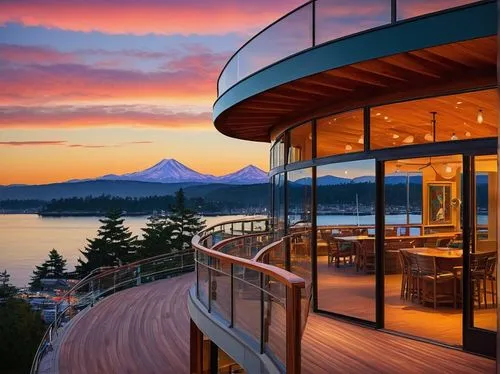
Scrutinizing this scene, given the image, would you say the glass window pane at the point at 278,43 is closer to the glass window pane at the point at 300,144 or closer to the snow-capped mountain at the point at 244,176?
the glass window pane at the point at 300,144

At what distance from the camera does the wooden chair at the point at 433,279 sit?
8.27m


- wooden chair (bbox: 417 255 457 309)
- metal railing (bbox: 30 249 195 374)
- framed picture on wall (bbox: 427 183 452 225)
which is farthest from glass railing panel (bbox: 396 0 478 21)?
metal railing (bbox: 30 249 195 374)

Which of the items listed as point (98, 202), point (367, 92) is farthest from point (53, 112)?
point (98, 202)

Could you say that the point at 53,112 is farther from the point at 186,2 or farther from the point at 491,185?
the point at 491,185

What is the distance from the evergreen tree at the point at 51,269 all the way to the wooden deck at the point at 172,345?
235 feet

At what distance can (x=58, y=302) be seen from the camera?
13398 millimetres

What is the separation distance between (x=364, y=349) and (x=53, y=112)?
3588 cm

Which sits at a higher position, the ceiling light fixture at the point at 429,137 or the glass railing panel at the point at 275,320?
the ceiling light fixture at the point at 429,137

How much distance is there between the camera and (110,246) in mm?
72312

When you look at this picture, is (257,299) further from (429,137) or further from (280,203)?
(280,203)

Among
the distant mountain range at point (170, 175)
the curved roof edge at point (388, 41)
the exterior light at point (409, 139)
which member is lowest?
the exterior light at point (409, 139)

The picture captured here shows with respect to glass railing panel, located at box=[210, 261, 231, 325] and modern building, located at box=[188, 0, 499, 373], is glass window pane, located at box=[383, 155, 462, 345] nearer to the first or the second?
modern building, located at box=[188, 0, 499, 373]

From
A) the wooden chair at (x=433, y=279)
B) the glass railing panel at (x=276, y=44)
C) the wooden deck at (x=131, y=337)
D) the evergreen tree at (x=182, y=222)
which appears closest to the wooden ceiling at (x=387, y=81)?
the glass railing panel at (x=276, y=44)

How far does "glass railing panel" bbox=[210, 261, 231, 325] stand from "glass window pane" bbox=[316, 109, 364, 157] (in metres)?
2.65
